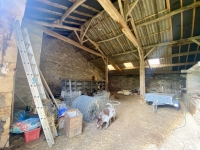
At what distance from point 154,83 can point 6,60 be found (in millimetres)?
10991

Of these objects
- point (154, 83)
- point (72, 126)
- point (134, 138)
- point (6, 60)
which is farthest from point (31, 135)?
point (154, 83)

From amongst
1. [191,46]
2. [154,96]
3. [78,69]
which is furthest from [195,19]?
[78,69]

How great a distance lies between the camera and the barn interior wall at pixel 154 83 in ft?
29.7

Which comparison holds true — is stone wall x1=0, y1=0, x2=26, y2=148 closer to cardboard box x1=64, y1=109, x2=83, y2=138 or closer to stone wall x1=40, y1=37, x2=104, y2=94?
cardboard box x1=64, y1=109, x2=83, y2=138

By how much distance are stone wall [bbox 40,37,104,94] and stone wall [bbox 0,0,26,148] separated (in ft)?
16.7

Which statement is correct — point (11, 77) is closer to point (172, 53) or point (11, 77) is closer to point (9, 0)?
point (9, 0)

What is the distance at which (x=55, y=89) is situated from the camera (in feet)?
26.3

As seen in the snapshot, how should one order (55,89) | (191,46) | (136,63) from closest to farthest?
(191,46), (55,89), (136,63)

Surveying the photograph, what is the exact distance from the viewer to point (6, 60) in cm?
229

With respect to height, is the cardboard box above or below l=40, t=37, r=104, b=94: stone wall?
below

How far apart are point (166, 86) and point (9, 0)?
11346 millimetres

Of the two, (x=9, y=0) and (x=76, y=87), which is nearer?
(x=9, y=0)

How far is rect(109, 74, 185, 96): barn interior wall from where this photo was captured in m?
9.04

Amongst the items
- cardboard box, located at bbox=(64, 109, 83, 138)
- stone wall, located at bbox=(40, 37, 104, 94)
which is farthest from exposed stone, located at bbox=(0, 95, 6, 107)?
stone wall, located at bbox=(40, 37, 104, 94)
